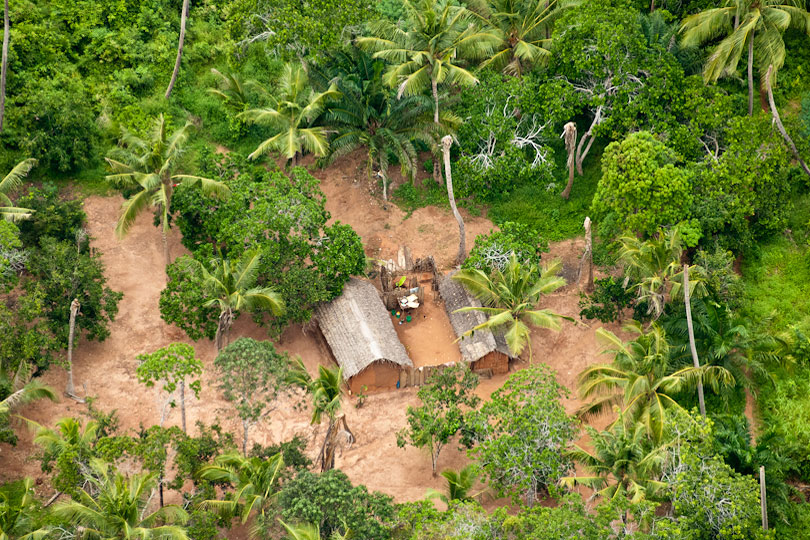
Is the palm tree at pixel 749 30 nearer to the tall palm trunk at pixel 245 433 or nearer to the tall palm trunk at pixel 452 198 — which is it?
the tall palm trunk at pixel 452 198

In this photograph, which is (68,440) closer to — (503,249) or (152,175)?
(152,175)

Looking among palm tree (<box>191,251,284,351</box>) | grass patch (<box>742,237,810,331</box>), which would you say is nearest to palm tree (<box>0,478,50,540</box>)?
palm tree (<box>191,251,284,351</box>)

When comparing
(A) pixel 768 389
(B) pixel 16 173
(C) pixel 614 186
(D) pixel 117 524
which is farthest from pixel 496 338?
(B) pixel 16 173

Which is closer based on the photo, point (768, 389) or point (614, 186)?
point (768, 389)

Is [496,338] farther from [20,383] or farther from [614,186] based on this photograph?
[20,383]

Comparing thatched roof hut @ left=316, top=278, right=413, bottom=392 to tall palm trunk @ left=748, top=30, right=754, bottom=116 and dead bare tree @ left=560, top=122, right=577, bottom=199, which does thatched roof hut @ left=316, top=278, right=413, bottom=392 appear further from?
tall palm trunk @ left=748, top=30, right=754, bottom=116
